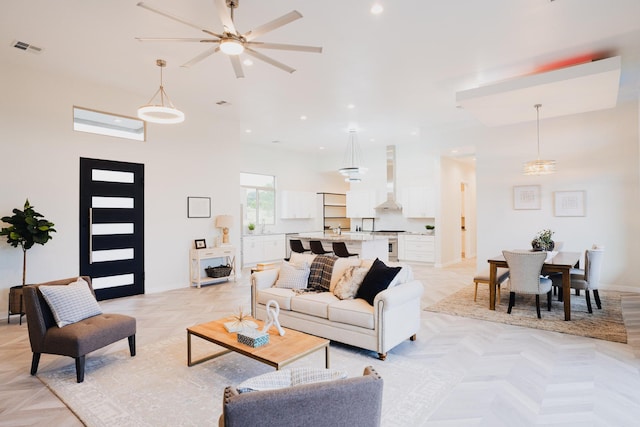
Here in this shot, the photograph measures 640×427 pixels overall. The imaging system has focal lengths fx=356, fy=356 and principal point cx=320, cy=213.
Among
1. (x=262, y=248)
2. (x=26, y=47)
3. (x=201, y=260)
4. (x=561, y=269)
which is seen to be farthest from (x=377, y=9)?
(x=262, y=248)

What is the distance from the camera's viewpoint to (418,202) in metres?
9.64

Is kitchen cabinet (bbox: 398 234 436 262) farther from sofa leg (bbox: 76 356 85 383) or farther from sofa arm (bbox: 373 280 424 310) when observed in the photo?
sofa leg (bbox: 76 356 85 383)

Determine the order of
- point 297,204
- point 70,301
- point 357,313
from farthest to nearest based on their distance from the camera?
1. point 297,204
2. point 357,313
3. point 70,301

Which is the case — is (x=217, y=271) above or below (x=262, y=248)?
below

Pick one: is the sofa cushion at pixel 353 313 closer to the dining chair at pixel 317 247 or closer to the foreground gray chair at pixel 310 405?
the foreground gray chair at pixel 310 405

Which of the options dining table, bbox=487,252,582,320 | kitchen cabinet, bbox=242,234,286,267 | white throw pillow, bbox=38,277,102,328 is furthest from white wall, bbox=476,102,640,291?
white throw pillow, bbox=38,277,102,328

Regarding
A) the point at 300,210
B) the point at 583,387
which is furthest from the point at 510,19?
the point at 300,210

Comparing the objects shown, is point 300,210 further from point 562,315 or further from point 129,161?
point 562,315

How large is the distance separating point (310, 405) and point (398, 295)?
2338mm

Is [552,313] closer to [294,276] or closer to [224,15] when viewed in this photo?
[294,276]

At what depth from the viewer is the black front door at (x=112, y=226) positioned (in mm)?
5367

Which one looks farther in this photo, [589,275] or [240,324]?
[589,275]

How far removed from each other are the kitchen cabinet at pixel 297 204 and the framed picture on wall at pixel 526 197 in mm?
5865

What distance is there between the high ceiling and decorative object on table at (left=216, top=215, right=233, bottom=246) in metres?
2.11
